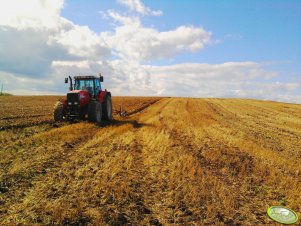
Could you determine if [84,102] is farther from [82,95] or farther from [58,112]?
[58,112]

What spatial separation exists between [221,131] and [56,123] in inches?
339

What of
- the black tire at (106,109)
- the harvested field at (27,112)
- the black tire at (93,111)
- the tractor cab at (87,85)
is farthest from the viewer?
the black tire at (106,109)

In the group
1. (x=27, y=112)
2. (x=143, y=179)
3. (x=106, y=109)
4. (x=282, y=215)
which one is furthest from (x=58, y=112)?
(x=282, y=215)

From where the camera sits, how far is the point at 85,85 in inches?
742

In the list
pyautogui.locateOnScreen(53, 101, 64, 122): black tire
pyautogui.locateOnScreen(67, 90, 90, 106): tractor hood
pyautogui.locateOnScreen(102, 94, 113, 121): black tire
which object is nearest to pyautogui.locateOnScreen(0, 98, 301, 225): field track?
pyautogui.locateOnScreen(53, 101, 64, 122): black tire

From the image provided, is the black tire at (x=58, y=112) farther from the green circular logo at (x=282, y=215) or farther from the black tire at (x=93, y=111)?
the green circular logo at (x=282, y=215)

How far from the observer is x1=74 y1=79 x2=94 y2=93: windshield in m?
18.8

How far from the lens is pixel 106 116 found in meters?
19.8

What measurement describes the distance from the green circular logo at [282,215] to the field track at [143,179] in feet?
0.55

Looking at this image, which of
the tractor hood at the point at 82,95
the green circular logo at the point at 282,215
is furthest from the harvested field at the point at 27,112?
the green circular logo at the point at 282,215

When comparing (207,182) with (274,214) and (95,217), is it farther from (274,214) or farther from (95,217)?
(95,217)

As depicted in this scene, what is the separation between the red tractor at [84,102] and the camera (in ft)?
57.4

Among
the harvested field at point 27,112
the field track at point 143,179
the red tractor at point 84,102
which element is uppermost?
the red tractor at point 84,102

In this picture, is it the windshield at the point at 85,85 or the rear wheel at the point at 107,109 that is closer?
the windshield at the point at 85,85
